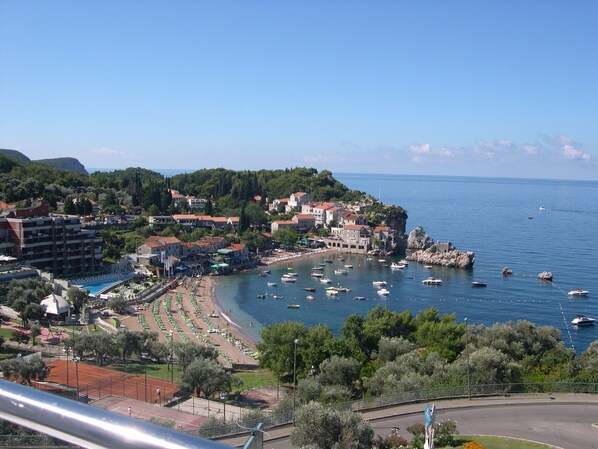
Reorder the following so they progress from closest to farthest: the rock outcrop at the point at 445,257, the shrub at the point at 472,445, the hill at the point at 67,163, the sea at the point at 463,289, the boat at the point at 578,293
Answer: the shrub at the point at 472,445
the sea at the point at 463,289
the boat at the point at 578,293
the rock outcrop at the point at 445,257
the hill at the point at 67,163

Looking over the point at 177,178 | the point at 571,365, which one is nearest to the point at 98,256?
the point at 571,365

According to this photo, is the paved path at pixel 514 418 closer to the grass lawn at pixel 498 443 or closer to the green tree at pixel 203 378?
the grass lawn at pixel 498 443

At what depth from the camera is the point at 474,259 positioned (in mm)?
44750

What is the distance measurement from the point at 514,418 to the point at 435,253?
36302 mm

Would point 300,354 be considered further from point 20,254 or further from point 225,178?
point 225,178

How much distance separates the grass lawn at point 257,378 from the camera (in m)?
16.6

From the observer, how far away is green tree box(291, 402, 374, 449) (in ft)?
27.0

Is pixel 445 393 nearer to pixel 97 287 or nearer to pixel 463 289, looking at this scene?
pixel 97 287

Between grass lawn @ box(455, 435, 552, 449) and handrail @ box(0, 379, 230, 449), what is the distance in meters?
8.81

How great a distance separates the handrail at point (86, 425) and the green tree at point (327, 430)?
7719 millimetres

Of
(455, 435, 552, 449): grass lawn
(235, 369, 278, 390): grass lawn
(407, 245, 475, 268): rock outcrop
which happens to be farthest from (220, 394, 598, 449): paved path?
(407, 245, 475, 268): rock outcrop

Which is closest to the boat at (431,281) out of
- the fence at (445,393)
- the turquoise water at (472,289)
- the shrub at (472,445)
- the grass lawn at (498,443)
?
the turquoise water at (472,289)

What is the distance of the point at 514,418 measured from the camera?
10.1m

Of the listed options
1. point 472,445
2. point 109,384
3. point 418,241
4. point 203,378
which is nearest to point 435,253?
point 418,241
